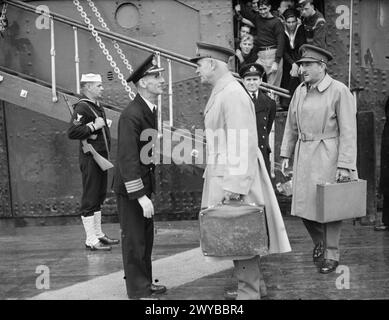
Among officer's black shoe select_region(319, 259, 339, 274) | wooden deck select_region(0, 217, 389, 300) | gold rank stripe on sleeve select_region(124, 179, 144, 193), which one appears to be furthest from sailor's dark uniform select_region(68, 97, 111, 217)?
officer's black shoe select_region(319, 259, 339, 274)

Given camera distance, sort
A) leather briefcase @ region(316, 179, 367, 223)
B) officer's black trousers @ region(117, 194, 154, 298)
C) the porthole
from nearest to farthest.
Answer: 1. officer's black trousers @ region(117, 194, 154, 298)
2. leather briefcase @ region(316, 179, 367, 223)
3. the porthole

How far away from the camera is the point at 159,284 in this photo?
16.9 ft

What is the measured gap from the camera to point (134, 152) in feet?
14.6

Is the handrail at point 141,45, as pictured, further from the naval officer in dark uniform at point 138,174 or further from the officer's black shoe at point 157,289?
the officer's black shoe at point 157,289

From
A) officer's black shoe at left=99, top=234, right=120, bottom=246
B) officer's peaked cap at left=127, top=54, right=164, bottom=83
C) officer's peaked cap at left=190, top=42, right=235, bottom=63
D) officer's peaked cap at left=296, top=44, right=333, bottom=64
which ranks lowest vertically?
officer's black shoe at left=99, top=234, right=120, bottom=246

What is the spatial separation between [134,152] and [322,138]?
5.85 feet

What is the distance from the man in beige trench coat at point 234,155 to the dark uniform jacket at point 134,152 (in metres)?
0.50

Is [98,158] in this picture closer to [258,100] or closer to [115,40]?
[115,40]

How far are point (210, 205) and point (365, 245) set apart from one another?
2.63 m

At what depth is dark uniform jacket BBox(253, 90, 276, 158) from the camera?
6.11 m

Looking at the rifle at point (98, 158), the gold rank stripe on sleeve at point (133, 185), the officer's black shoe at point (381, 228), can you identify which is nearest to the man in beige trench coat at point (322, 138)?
the gold rank stripe on sleeve at point (133, 185)

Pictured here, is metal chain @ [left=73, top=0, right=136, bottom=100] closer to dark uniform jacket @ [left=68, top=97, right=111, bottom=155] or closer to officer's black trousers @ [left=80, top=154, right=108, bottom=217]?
dark uniform jacket @ [left=68, top=97, right=111, bottom=155]

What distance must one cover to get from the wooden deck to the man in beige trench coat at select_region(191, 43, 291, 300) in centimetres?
46

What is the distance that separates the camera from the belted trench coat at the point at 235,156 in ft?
13.7
